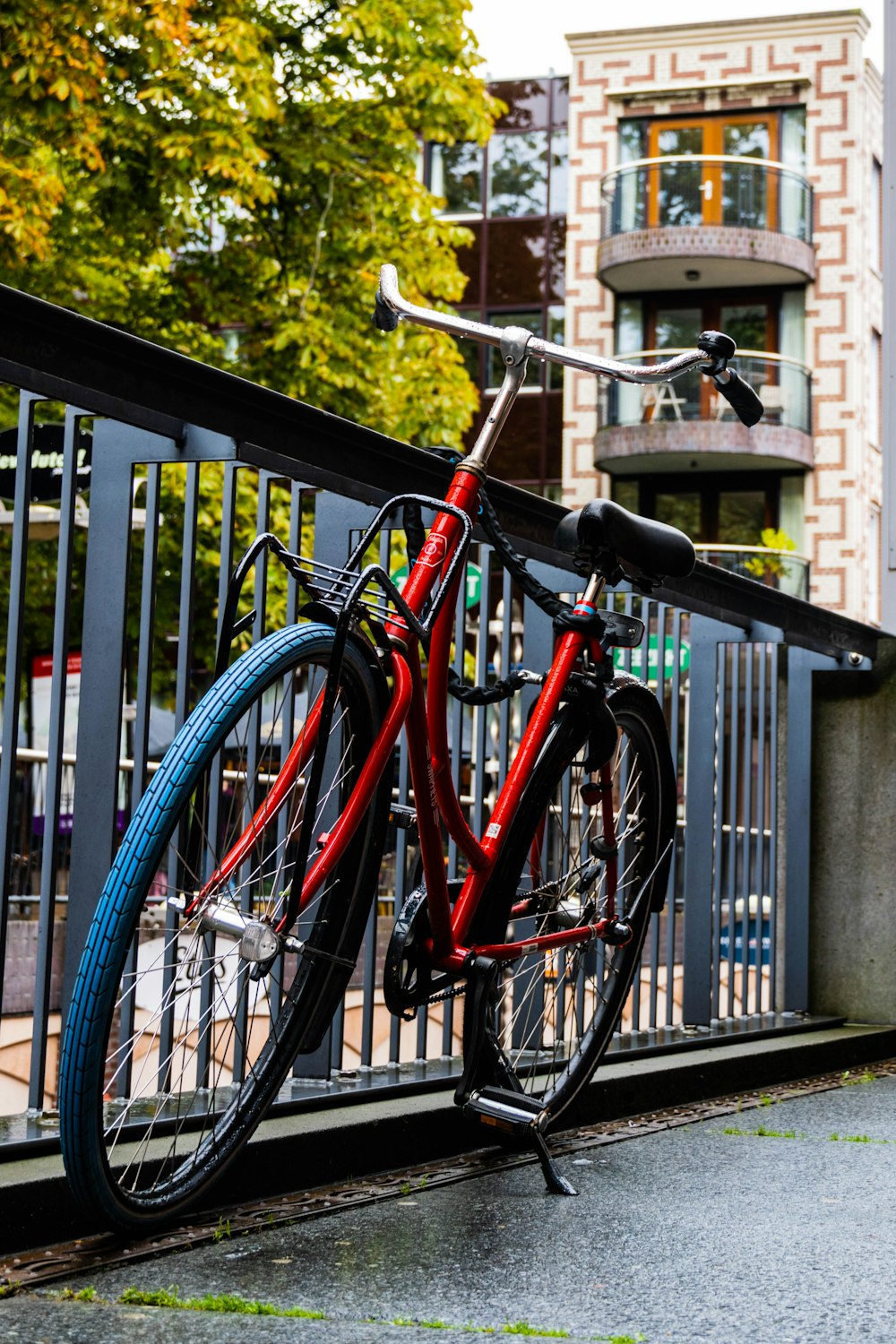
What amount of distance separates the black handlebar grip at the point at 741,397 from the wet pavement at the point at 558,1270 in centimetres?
148

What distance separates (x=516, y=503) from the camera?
453cm

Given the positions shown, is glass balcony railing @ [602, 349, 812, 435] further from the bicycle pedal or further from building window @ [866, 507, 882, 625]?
the bicycle pedal

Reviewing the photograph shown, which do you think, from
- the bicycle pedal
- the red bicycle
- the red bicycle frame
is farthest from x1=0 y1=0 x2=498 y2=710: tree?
the bicycle pedal

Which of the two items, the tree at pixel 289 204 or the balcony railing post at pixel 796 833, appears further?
the tree at pixel 289 204

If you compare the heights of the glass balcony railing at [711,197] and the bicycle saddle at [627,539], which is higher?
the glass balcony railing at [711,197]

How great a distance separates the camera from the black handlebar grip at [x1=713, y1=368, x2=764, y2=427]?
3.49 meters

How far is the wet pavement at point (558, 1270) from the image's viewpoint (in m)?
2.42

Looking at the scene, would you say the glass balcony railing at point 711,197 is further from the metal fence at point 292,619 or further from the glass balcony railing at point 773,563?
the metal fence at point 292,619

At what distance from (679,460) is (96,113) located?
19.7 meters

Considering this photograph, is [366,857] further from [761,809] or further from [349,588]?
[761,809]

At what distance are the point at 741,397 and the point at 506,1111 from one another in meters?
1.42

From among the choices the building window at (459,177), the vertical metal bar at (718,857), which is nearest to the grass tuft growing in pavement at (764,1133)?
the vertical metal bar at (718,857)

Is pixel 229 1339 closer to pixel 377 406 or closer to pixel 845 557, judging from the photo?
pixel 377 406

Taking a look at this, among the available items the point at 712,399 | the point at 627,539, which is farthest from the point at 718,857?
the point at 712,399
